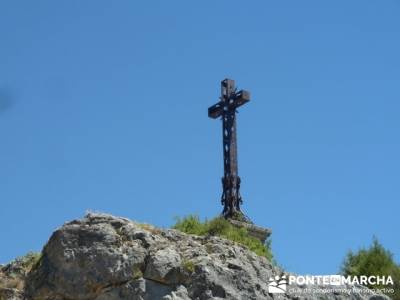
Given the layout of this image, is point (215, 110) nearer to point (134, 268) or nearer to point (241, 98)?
point (241, 98)

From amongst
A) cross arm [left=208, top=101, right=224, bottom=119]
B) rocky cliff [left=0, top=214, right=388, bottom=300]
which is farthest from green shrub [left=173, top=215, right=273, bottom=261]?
rocky cliff [left=0, top=214, right=388, bottom=300]

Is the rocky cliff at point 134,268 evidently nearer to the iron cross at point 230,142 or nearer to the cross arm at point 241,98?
the iron cross at point 230,142

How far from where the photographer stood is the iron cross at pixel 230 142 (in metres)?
32.4

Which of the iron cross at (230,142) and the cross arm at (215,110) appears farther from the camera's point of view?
the cross arm at (215,110)

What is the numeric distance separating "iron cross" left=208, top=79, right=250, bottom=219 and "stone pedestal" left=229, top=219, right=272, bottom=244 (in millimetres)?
1013

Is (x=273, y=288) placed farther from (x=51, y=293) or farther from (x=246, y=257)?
(x=51, y=293)

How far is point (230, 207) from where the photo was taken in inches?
1278

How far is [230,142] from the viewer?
110 feet

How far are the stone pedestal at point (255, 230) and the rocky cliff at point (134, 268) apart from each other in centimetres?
1375

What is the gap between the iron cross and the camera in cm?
3241

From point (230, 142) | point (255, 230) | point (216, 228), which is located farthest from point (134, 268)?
point (230, 142)

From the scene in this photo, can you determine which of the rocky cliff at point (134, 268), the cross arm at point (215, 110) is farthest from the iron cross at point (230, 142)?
the rocky cliff at point (134, 268)

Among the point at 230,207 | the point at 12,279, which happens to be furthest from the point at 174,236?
→ the point at 230,207

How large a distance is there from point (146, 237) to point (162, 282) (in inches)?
48.1
